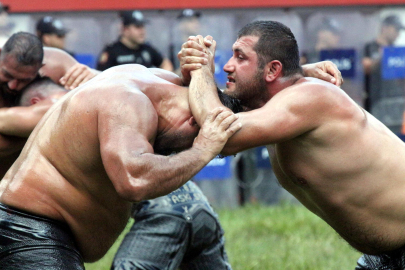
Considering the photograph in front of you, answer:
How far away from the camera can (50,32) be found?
730 cm

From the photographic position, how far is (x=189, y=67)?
3586 millimetres

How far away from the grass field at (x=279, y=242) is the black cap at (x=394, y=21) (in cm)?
236

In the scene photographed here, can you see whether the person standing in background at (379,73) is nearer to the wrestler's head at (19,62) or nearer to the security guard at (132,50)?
the security guard at (132,50)

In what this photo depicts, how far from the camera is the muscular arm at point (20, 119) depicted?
4289 mm

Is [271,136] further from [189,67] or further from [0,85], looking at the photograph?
[0,85]

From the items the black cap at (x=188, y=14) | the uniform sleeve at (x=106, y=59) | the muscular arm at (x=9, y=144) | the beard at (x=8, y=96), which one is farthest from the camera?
the black cap at (x=188, y=14)

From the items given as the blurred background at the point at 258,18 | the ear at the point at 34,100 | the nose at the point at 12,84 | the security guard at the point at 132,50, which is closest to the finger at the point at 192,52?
the ear at the point at 34,100

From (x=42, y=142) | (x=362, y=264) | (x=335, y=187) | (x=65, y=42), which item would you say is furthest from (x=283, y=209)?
(x=42, y=142)

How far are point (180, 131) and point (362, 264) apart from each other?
1.43 m

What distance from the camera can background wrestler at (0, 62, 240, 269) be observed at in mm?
3051

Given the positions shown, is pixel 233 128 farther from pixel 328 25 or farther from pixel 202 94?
pixel 328 25

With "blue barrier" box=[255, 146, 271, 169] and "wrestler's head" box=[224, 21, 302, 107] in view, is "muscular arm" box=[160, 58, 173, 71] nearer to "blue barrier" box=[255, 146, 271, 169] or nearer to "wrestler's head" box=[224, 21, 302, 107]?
"blue barrier" box=[255, 146, 271, 169]

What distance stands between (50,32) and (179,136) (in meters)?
4.23

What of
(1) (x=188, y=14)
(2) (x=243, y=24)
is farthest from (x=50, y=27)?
(2) (x=243, y=24)
